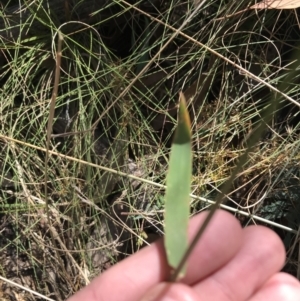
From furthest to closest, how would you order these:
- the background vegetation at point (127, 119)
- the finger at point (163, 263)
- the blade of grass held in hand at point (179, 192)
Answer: the background vegetation at point (127, 119)
the finger at point (163, 263)
the blade of grass held in hand at point (179, 192)

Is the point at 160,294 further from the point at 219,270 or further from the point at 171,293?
the point at 219,270

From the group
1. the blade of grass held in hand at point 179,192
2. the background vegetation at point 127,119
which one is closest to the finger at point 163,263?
the blade of grass held in hand at point 179,192

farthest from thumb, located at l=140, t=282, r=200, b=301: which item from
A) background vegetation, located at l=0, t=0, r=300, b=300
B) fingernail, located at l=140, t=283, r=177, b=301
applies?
background vegetation, located at l=0, t=0, r=300, b=300

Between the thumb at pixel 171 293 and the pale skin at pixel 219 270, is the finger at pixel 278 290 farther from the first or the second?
the thumb at pixel 171 293

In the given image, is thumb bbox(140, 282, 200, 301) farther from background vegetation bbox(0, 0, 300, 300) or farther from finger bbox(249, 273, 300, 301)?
background vegetation bbox(0, 0, 300, 300)

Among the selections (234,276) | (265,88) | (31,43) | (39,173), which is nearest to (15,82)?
(31,43)

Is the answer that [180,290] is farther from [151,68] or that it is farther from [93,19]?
[93,19]
